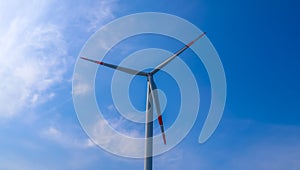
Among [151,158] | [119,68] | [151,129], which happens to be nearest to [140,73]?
[119,68]

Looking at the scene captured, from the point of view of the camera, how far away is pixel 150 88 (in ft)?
127

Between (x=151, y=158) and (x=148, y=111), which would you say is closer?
(x=151, y=158)

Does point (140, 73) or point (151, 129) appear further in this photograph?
point (140, 73)

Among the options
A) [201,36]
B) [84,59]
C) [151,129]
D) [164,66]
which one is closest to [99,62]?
[84,59]

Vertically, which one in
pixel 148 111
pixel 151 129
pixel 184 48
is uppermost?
pixel 184 48

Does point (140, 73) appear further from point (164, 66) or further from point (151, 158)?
point (151, 158)

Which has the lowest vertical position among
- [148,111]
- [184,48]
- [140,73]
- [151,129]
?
[151,129]

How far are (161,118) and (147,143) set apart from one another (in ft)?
14.3

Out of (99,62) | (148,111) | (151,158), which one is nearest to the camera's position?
(151,158)

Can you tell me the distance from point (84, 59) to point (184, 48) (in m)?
13.9

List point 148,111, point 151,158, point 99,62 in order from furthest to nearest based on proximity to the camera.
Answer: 1. point 99,62
2. point 148,111
3. point 151,158

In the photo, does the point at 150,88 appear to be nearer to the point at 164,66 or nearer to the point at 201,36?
the point at 164,66

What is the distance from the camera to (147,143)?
34531 millimetres

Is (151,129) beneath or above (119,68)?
beneath
